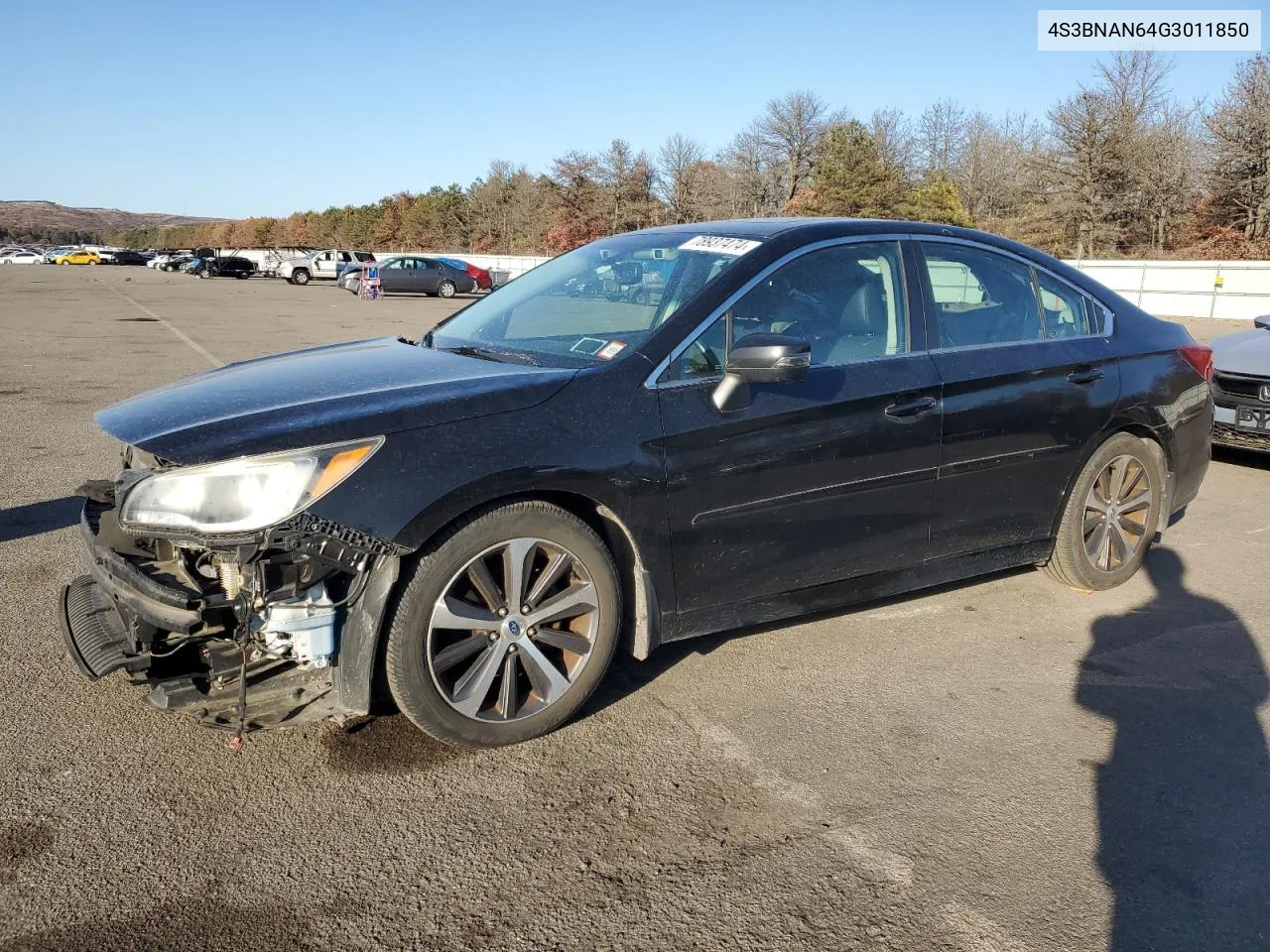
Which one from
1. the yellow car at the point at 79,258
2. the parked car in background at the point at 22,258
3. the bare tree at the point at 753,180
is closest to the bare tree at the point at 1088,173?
the bare tree at the point at 753,180

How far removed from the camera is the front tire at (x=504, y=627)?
10.1 feet

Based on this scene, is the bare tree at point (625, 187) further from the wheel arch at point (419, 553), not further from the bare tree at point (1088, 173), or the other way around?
the wheel arch at point (419, 553)

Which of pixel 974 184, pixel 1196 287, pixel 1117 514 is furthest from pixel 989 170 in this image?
pixel 1117 514

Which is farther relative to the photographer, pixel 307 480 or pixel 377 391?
pixel 377 391

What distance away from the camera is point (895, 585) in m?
4.15

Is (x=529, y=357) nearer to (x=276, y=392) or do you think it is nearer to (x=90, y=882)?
(x=276, y=392)

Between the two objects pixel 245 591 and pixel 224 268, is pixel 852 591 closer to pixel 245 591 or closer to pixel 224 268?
pixel 245 591

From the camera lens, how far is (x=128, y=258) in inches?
3413

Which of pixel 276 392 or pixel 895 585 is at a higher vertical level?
pixel 276 392

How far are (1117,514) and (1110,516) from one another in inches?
2.3

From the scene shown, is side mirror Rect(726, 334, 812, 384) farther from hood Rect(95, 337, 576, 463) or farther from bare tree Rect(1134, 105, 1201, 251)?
bare tree Rect(1134, 105, 1201, 251)

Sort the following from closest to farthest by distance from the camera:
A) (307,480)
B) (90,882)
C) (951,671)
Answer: (90,882)
(307,480)
(951,671)

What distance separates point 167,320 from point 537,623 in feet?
71.7

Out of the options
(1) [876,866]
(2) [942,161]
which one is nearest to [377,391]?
(1) [876,866]
